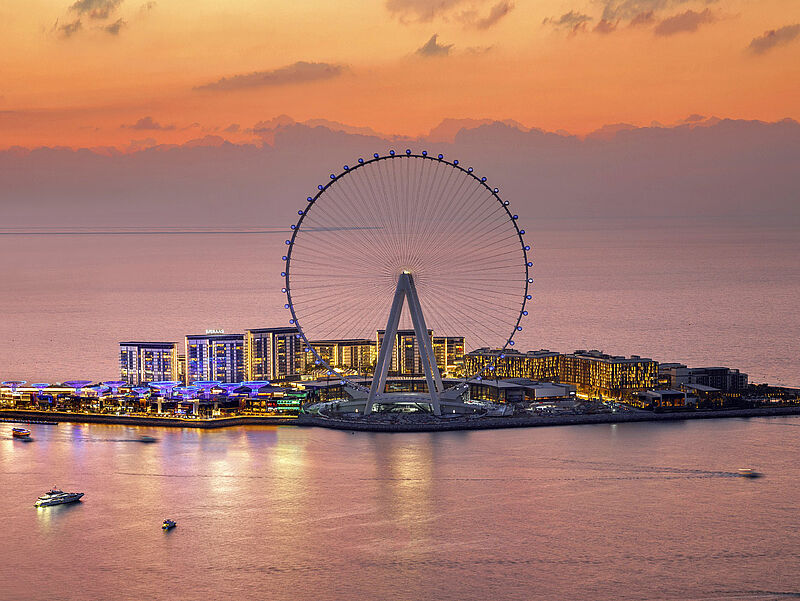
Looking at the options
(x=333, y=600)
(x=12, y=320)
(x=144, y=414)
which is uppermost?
(x=12, y=320)

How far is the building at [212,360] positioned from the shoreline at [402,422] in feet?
14.7

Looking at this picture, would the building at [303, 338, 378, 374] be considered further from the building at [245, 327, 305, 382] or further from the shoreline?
the shoreline

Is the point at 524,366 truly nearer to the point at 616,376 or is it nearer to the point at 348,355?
the point at 616,376

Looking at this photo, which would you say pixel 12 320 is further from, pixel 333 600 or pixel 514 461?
pixel 333 600

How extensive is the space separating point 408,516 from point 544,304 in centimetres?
3438

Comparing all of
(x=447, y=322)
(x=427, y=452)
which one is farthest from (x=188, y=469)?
(x=447, y=322)

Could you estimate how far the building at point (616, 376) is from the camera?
A: 2817cm

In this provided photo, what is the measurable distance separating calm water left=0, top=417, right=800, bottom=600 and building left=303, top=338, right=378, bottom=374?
22.1 feet

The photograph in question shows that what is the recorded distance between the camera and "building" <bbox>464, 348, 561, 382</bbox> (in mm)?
30250

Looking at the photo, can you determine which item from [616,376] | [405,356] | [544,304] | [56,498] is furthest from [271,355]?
[544,304]

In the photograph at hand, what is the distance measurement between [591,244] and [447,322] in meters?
62.0

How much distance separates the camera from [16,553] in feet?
55.4

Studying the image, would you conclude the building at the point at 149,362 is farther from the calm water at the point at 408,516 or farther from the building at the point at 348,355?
the calm water at the point at 408,516

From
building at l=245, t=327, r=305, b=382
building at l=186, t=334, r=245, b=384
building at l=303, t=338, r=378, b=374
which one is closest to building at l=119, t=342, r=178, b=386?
building at l=186, t=334, r=245, b=384
